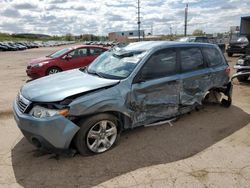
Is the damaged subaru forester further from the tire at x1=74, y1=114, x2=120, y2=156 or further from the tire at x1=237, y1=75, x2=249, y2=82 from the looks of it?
the tire at x1=237, y1=75, x2=249, y2=82

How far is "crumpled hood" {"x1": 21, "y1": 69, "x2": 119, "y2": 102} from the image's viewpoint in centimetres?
340

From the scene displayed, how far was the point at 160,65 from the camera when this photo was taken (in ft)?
14.2

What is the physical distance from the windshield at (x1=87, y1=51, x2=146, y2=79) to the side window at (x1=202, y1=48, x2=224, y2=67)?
1694mm

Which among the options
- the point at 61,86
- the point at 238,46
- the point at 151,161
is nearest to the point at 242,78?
the point at 151,161

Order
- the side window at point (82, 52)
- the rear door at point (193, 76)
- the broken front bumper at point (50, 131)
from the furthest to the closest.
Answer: the side window at point (82, 52), the rear door at point (193, 76), the broken front bumper at point (50, 131)

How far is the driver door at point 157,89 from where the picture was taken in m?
3.99

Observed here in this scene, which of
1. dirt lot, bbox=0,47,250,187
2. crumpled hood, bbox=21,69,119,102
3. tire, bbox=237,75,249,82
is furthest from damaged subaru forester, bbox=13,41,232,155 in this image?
tire, bbox=237,75,249,82

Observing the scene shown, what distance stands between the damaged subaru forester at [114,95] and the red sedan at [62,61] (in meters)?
5.73

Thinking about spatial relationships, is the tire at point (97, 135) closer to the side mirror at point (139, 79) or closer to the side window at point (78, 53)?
the side mirror at point (139, 79)

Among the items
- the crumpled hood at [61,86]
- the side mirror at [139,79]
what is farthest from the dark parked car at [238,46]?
Answer: the crumpled hood at [61,86]

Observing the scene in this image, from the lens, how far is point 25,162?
3539 mm

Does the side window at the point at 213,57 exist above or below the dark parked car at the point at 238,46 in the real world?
above

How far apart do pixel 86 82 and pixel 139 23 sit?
5797cm

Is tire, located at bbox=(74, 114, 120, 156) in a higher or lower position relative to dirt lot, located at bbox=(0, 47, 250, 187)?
higher
